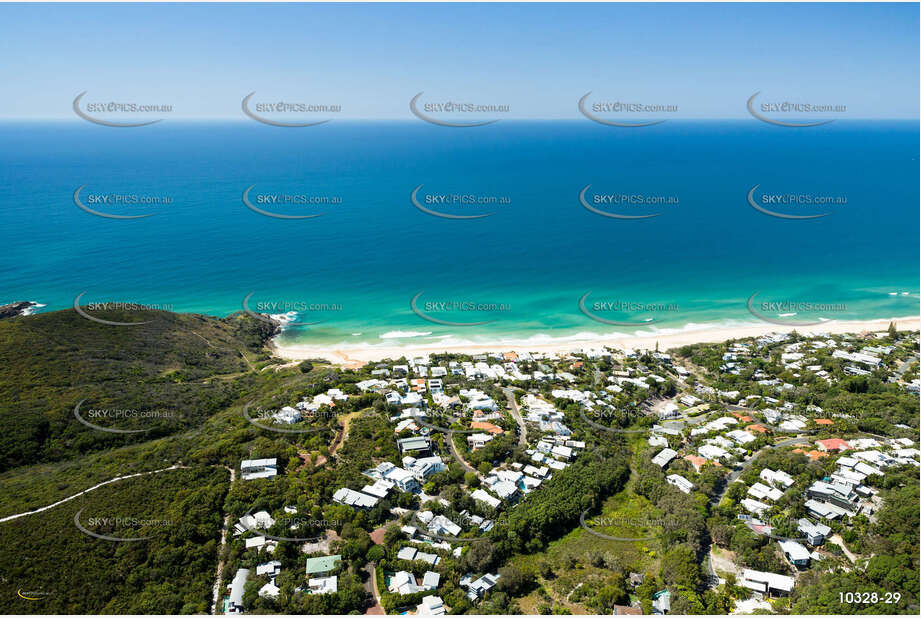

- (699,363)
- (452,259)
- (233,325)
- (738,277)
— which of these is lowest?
(699,363)

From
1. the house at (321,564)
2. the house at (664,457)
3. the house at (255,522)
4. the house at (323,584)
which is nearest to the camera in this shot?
the house at (323,584)

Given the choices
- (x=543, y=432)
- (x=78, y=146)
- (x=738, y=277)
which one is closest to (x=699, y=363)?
(x=543, y=432)

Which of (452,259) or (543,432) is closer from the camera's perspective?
(543,432)

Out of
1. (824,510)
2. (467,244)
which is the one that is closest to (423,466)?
(824,510)

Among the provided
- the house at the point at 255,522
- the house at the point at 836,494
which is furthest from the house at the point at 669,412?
the house at the point at 255,522

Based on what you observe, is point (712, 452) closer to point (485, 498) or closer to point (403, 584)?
point (485, 498)

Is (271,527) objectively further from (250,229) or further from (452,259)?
(250,229)

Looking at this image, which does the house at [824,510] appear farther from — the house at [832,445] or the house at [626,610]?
the house at [626,610]
